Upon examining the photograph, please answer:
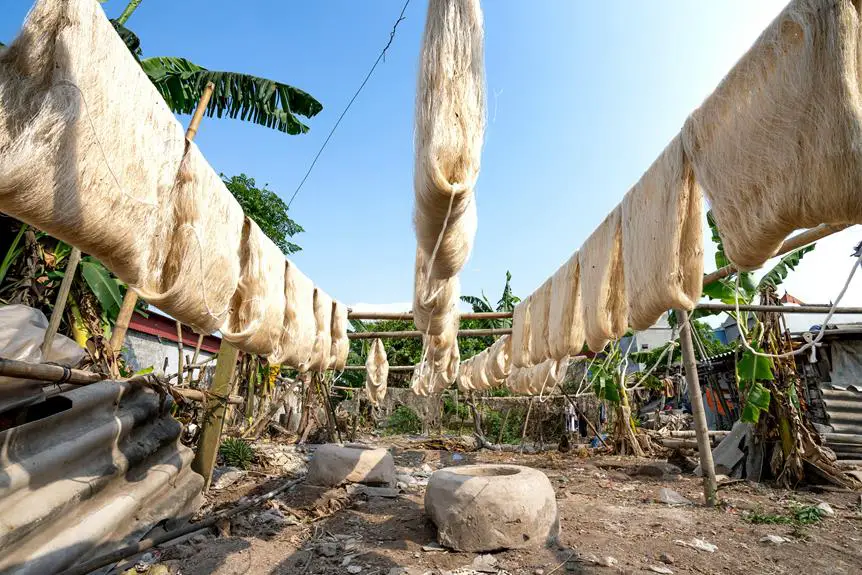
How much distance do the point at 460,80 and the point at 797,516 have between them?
585 centimetres

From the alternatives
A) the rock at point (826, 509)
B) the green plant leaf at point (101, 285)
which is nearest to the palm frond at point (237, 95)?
the green plant leaf at point (101, 285)

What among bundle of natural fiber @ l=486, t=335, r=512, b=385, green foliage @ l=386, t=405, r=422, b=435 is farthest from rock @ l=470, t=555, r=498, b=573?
green foliage @ l=386, t=405, r=422, b=435

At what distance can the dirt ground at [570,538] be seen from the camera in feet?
11.4

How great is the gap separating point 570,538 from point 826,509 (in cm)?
324

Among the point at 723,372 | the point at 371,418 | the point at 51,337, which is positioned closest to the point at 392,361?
the point at 371,418

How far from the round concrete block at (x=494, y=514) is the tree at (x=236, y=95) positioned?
250 inches

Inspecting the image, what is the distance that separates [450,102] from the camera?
1.52 meters

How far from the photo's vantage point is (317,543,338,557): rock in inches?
150

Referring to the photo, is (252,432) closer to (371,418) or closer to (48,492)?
(48,492)

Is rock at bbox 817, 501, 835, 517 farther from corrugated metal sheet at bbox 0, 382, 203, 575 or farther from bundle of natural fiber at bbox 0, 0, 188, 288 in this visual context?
bundle of natural fiber at bbox 0, 0, 188, 288

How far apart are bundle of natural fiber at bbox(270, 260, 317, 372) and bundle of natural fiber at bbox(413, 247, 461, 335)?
2.86 feet

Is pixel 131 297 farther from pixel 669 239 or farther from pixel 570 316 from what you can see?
pixel 669 239

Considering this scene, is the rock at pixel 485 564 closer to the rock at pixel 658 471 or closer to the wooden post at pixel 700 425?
the wooden post at pixel 700 425

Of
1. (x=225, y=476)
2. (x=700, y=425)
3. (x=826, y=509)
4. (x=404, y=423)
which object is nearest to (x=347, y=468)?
(x=225, y=476)
